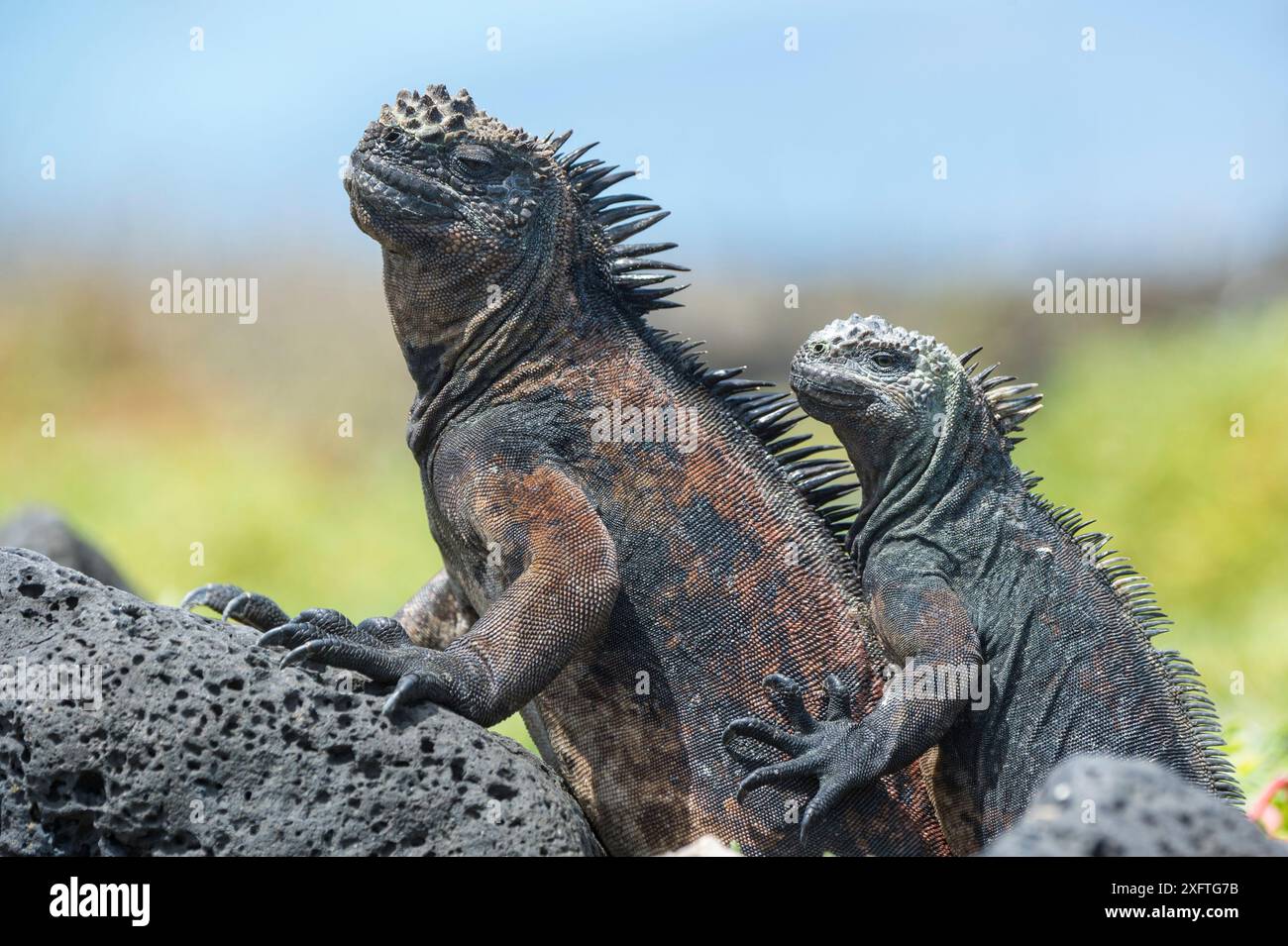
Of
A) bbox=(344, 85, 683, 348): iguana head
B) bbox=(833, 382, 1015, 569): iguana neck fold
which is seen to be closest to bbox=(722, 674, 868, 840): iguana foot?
bbox=(833, 382, 1015, 569): iguana neck fold

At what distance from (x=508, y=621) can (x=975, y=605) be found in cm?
166

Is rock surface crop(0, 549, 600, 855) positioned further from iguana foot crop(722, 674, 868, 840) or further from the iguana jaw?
the iguana jaw

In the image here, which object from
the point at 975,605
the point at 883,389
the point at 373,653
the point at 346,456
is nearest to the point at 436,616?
the point at 373,653

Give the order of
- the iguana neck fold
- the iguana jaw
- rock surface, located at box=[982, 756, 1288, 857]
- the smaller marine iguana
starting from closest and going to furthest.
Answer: rock surface, located at box=[982, 756, 1288, 857], the smaller marine iguana, the iguana neck fold, the iguana jaw

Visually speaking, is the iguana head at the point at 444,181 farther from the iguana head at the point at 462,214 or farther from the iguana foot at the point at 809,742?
the iguana foot at the point at 809,742

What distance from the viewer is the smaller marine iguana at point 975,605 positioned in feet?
16.0

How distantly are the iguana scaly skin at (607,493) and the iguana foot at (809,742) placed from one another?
0.09ft

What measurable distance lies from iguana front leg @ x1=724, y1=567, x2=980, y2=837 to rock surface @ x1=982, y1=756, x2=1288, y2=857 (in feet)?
3.54

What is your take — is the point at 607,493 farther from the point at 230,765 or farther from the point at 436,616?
the point at 230,765

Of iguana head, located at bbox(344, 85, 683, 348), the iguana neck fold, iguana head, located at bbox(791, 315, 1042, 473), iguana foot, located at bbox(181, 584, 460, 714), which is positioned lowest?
iguana foot, located at bbox(181, 584, 460, 714)

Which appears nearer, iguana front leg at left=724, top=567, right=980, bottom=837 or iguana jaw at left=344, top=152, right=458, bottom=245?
iguana front leg at left=724, top=567, right=980, bottom=837

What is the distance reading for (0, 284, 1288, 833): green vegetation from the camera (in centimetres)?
1584

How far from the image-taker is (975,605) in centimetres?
504
